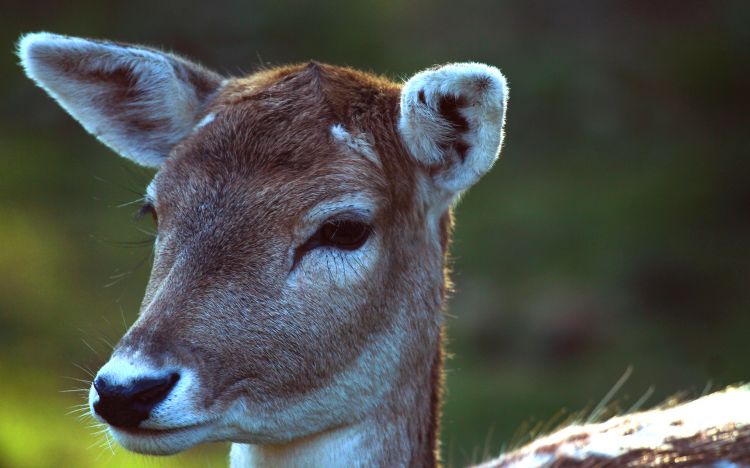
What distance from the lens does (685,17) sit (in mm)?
13922

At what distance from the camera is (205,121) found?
4746 millimetres

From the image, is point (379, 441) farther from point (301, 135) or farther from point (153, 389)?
point (301, 135)

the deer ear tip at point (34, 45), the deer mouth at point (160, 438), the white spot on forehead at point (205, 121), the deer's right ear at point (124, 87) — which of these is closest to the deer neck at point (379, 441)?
the deer mouth at point (160, 438)

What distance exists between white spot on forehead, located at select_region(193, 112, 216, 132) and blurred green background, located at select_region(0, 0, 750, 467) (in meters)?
2.58

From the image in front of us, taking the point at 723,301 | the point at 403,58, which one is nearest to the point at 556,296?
the point at 723,301

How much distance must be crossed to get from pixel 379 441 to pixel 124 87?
1.85m

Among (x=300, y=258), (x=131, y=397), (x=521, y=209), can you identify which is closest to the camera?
(x=131, y=397)

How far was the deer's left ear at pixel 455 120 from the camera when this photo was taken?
433cm

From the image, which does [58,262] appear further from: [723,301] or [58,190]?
[723,301]

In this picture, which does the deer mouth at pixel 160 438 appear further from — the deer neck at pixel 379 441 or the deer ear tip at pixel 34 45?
the deer ear tip at pixel 34 45

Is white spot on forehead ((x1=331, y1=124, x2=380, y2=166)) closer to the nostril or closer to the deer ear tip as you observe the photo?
the nostril

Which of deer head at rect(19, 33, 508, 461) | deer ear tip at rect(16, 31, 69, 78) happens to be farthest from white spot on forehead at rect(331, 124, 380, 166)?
deer ear tip at rect(16, 31, 69, 78)

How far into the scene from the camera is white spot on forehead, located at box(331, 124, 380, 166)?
4.50 m

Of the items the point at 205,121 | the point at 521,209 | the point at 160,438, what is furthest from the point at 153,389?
the point at 521,209
